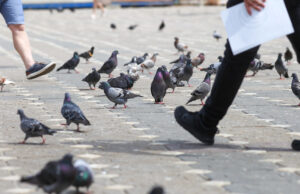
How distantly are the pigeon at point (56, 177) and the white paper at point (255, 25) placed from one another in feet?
6.23

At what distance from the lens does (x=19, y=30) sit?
1152cm

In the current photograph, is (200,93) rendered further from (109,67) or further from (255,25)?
(109,67)

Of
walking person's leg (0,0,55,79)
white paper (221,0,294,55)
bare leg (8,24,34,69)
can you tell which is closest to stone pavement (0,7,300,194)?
walking person's leg (0,0,55,79)

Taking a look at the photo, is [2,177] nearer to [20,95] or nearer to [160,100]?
[160,100]

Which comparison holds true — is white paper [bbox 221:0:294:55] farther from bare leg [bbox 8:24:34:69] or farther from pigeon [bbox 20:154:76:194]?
bare leg [bbox 8:24:34:69]

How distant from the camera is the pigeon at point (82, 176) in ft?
17.6

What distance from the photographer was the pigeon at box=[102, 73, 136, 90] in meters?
11.7

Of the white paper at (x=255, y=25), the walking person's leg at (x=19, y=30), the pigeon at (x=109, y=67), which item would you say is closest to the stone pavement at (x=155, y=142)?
the pigeon at (x=109, y=67)

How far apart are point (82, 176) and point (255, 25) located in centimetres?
205

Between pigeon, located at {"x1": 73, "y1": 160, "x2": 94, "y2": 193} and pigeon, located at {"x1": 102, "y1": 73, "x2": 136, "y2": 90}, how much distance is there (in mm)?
6183

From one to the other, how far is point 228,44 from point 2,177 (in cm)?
199

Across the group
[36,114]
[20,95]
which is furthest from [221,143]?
[20,95]

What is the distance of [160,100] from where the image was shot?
10578 millimetres

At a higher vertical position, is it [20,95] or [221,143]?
[20,95]
